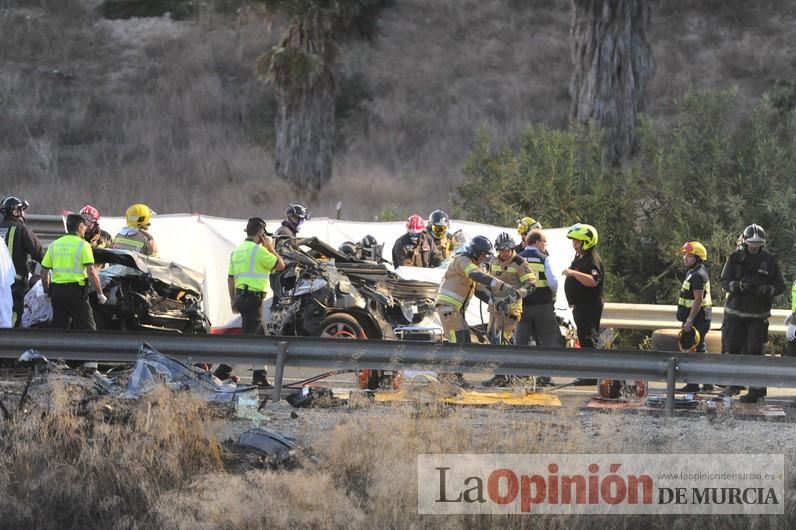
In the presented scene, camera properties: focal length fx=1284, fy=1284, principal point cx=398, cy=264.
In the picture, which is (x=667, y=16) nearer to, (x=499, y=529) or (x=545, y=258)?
(x=545, y=258)

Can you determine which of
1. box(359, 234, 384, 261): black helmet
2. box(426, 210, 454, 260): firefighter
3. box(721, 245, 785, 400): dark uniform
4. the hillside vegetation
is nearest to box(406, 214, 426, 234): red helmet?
box(426, 210, 454, 260): firefighter

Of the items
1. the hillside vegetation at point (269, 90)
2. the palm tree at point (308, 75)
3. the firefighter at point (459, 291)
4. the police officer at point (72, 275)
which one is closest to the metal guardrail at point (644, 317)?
the firefighter at point (459, 291)

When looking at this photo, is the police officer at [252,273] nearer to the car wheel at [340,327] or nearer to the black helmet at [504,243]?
the car wheel at [340,327]

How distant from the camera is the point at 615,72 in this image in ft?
75.2

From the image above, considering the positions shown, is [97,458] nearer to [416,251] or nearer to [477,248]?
[477,248]

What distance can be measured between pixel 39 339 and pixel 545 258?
17.7 ft

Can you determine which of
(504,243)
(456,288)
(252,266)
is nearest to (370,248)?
(504,243)

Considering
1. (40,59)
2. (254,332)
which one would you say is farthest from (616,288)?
(40,59)

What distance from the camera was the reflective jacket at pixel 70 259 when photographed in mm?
12727

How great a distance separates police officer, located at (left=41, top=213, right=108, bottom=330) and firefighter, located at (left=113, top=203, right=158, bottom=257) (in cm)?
179

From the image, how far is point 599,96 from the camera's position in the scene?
23.0 metres

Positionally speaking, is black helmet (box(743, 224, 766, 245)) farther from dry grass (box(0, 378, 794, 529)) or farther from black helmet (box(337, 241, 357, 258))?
black helmet (box(337, 241, 357, 258))

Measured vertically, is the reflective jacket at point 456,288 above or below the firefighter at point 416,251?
above

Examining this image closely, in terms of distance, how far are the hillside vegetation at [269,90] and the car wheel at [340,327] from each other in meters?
15.8
